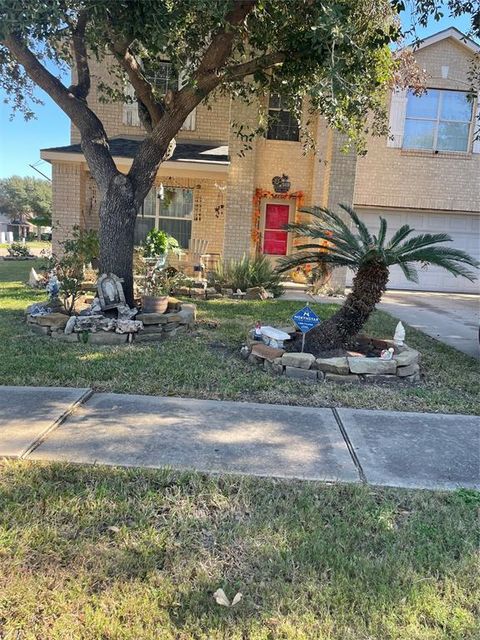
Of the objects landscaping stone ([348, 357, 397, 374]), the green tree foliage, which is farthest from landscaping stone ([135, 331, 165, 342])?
the green tree foliage

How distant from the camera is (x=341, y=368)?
5.50 meters

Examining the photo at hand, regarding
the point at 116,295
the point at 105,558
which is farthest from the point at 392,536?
the point at 116,295

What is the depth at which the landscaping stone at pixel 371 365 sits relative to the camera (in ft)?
18.1

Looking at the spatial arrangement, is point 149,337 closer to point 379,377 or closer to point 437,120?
point 379,377

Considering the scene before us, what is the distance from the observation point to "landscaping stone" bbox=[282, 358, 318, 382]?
18.2ft

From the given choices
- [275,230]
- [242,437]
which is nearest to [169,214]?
[275,230]

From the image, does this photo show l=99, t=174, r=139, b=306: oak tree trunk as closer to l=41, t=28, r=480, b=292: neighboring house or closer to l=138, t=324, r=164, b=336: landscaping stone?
l=138, t=324, r=164, b=336: landscaping stone

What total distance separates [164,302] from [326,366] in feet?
10.2

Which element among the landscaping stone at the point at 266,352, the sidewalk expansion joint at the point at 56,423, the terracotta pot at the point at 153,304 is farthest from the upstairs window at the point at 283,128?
the sidewalk expansion joint at the point at 56,423

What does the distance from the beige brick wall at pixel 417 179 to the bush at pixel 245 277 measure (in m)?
5.50

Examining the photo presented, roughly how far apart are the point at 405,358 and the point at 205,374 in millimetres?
2238

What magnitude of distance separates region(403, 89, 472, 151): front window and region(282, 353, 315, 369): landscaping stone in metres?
12.0

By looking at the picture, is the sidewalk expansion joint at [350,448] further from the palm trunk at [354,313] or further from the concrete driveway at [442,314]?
the concrete driveway at [442,314]

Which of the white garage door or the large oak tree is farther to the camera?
the white garage door
